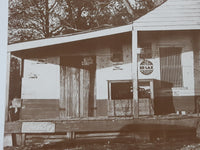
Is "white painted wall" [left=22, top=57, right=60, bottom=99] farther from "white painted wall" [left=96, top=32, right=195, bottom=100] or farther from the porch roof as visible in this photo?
"white painted wall" [left=96, top=32, right=195, bottom=100]

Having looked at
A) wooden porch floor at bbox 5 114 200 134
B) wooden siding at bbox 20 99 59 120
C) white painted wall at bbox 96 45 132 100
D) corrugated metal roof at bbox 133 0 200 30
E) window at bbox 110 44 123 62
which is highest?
corrugated metal roof at bbox 133 0 200 30

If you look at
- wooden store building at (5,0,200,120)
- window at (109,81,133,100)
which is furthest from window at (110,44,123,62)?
window at (109,81,133,100)

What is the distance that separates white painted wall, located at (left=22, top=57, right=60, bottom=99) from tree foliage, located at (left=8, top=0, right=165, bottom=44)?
0.65 meters

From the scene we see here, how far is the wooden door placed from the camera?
20.3ft

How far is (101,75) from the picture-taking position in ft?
20.5

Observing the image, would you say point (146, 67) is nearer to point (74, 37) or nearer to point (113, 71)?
point (113, 71)

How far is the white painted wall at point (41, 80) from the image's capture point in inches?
236

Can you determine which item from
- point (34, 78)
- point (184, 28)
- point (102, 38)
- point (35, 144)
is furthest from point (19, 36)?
point (184, 28)

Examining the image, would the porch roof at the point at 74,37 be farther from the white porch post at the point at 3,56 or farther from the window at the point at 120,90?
the window at the point at 120,90

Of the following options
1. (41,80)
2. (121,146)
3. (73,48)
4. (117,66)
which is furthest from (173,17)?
(41,80)

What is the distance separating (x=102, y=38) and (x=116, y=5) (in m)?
1.28

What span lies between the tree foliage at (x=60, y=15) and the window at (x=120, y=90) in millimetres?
1286

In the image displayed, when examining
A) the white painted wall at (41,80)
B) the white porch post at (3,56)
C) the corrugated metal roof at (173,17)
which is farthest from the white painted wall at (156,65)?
the white porch post at (3,56)

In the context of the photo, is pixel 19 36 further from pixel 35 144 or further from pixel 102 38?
pixel 35 144
